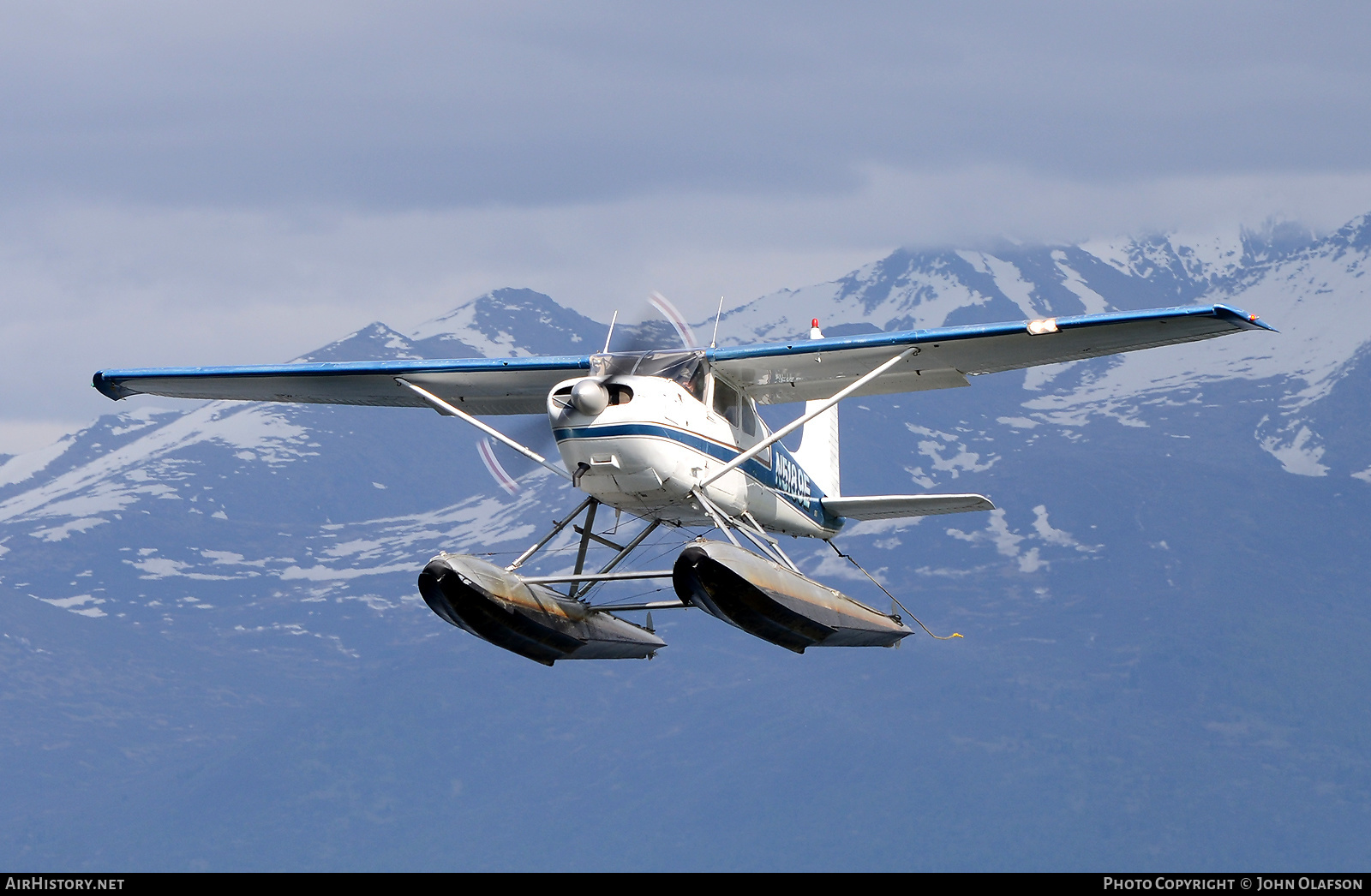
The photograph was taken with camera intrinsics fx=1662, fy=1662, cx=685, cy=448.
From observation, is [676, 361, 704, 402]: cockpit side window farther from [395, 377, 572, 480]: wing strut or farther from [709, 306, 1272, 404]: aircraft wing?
[395, 377, 572, 480]: wing strut

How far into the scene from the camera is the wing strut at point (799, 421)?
21188 millimetres

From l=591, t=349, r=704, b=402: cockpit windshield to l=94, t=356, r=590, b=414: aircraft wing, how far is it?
1955mm

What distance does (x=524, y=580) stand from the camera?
22391mm

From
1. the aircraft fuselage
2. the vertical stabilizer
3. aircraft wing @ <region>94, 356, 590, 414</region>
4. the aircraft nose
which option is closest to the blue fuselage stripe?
the aircraft fuselage

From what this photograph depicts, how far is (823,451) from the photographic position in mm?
29438

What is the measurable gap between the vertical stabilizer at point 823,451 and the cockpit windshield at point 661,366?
21.9 feet

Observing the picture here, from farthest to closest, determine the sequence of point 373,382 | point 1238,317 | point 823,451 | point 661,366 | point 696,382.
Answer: point 823,451 < point 373,382 < point 696,382 < point 661,366 < point 1238,317

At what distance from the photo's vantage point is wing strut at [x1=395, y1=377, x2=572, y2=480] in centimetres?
2125

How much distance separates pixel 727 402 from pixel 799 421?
1164 millimetres

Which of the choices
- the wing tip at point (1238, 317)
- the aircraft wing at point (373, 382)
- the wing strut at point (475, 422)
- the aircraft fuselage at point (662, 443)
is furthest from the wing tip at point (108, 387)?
the wing tip at point (1238, 317)

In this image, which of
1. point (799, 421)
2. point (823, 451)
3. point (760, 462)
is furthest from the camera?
point (823, 451)

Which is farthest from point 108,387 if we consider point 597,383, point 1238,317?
point 1238,317

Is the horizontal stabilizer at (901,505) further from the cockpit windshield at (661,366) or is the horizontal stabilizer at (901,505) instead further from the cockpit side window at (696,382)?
the cockpit windshield at (661,366)

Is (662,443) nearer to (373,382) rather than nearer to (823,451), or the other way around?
(373,382)
